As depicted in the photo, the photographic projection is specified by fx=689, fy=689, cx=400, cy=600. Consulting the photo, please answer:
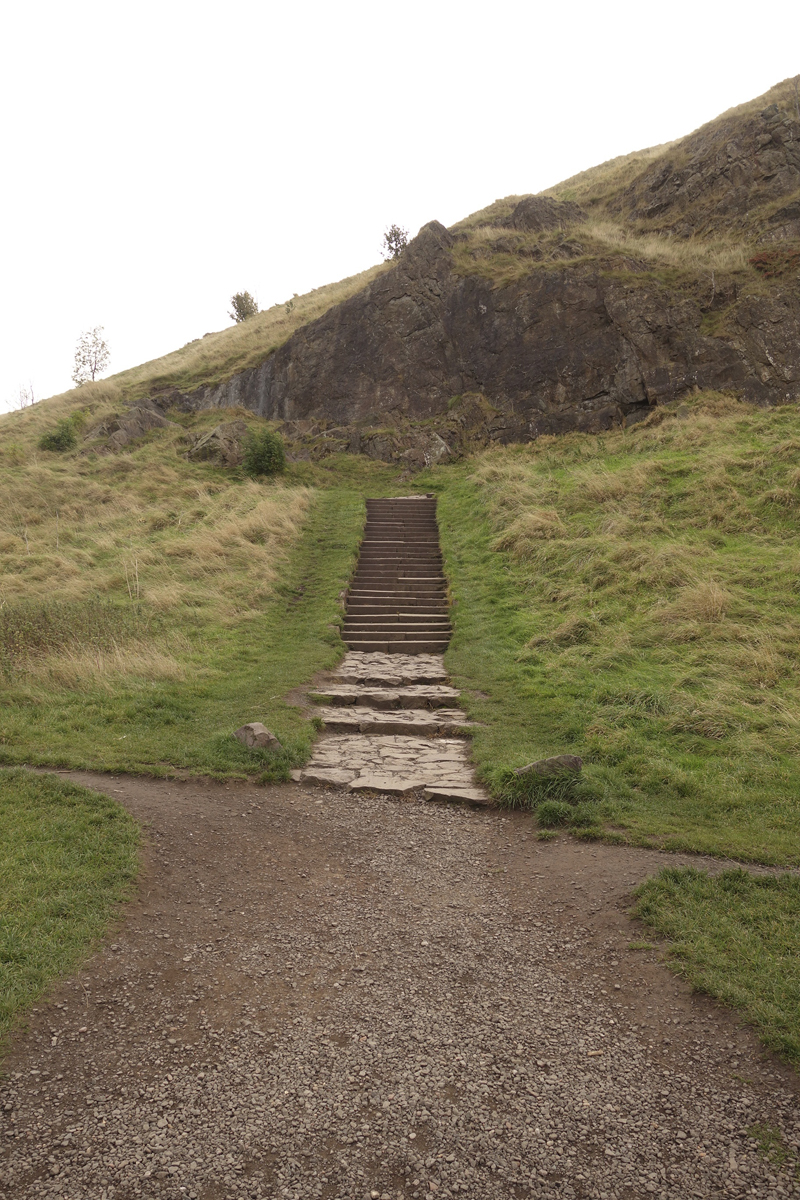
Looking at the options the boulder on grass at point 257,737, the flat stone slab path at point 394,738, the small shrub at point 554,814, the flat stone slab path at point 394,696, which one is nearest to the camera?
the small shrub at point 554,814

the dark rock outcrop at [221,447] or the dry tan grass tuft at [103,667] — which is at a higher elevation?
the dark rock outcrop at [221,447]

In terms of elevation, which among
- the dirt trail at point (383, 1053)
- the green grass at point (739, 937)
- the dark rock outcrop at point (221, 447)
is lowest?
the green grass at point (739, 937)

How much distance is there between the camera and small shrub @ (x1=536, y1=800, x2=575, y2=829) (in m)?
6.80

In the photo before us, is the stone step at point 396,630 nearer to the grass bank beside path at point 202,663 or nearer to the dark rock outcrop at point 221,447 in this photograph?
the grass bank beside path at point 202,663

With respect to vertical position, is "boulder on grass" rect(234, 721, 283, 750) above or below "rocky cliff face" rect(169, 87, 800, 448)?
below

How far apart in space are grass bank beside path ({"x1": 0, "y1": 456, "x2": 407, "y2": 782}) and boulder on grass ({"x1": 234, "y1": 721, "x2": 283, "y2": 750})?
0.33 ft

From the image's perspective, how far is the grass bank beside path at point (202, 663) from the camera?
8.09m

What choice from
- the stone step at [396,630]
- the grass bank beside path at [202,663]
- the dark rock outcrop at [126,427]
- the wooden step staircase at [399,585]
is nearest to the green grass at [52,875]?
the grass bank beside path at [202,663]

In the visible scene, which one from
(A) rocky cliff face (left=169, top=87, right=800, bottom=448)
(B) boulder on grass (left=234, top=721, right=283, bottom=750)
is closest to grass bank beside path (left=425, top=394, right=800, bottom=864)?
(B) boulder on grass (left=234, top=721, right=283, bottom=750)

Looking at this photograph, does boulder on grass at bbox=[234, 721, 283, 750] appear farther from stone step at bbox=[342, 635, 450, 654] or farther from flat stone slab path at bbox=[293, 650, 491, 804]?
stone step at bbox=[342, 635, 450, 654]

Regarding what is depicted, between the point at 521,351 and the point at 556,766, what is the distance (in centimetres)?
2241

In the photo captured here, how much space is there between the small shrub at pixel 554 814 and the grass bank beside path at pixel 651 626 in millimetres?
89

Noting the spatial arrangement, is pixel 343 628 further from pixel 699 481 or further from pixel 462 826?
pixel 699 481

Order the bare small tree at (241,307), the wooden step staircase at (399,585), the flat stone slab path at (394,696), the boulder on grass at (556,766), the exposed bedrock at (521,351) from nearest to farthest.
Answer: the boulder on grass at (556,766) → the flat stone slab path at (394,696) → the wooden step staircase at (399,585) → the exposed bedrock at (521,351) → the bare small tree at (241,307)
